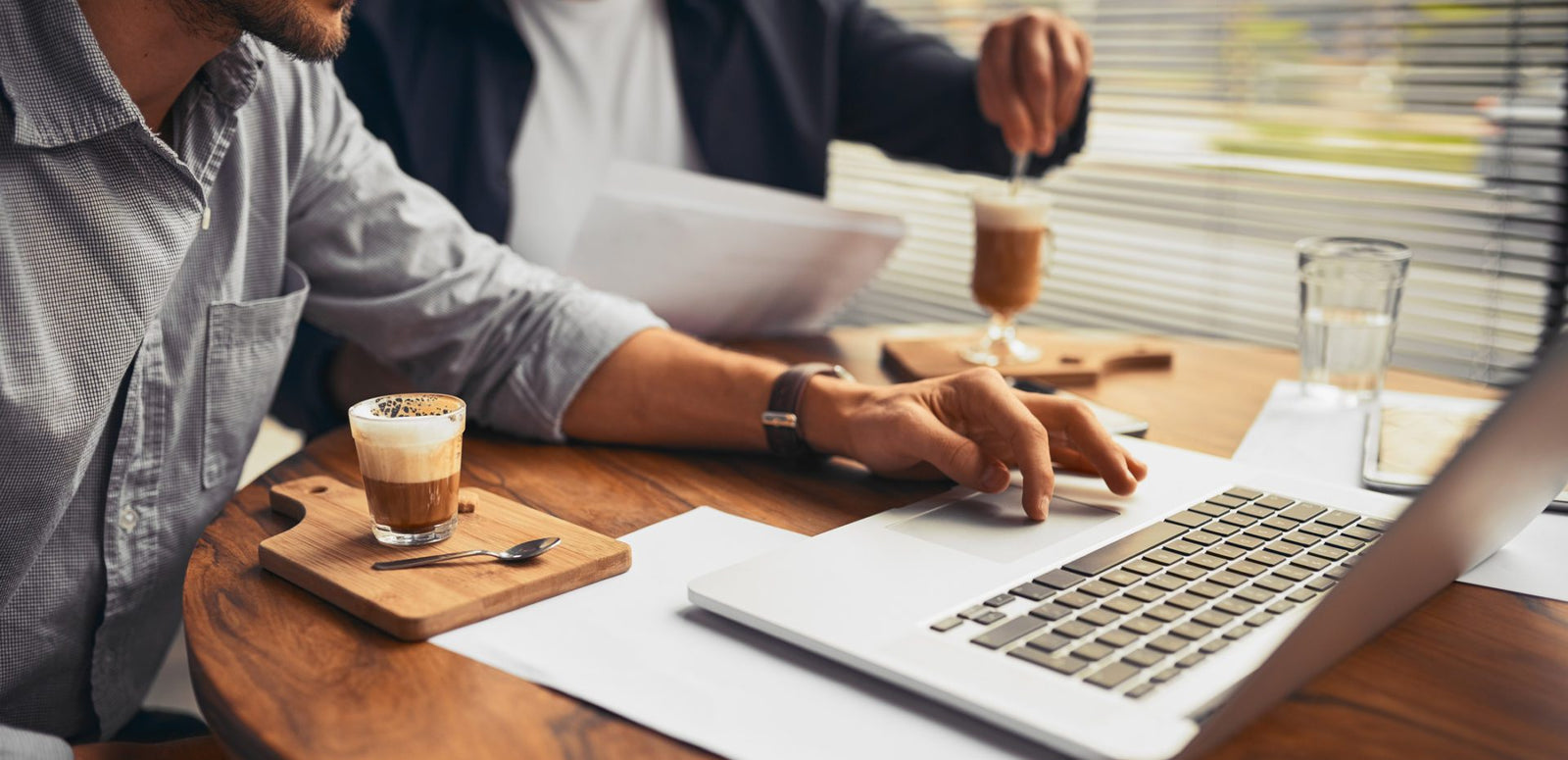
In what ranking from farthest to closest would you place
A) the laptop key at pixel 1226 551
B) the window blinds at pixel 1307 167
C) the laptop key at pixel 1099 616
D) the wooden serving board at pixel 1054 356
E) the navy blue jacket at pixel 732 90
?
1. the window blinds at pixel 1307 167
2. the navy blue jacket at pixel 732 90
3. the wooden serving board at pixel 1054 356
4. the laptop key at pixel 1226 551
5. the laptop key at pixel 1099 616

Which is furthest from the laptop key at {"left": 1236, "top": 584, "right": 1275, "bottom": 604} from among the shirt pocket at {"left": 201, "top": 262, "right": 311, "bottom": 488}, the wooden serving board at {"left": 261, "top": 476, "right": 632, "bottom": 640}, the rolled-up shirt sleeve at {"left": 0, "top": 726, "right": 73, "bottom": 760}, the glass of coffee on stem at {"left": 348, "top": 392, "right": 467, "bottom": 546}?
the shirt pocket at {"left": 201, "top": 262, "right": 311, "bottom": 488}

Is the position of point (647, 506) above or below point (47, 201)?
below

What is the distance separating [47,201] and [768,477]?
0.55 m

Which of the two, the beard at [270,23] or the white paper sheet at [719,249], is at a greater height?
the beard at [270,23]

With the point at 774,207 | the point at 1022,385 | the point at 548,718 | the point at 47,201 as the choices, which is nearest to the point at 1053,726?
the point at 548,718

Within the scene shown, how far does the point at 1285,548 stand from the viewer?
72cm

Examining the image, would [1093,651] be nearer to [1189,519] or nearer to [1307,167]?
[1189,519]

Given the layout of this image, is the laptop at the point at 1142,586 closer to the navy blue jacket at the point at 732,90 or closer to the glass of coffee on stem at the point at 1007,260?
the glass of coffee on stem at the point at 1007,260

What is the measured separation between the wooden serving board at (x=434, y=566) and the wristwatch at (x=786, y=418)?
238 mm

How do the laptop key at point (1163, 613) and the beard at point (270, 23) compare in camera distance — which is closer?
the laptop key at point (1163, 613)

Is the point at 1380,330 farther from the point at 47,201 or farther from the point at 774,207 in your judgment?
the point at 47,201

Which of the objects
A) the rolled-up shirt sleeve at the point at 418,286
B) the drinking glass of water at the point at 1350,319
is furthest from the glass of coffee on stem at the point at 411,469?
the drinking glass of water at the point at 1350,319

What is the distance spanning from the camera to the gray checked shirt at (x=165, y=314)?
0.81 m

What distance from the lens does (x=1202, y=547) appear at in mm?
726
